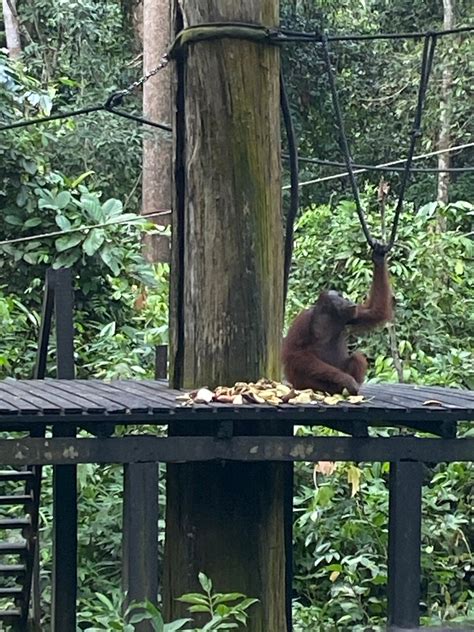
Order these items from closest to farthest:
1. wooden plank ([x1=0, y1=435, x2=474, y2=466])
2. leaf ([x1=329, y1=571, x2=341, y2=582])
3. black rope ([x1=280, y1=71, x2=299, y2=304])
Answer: wooden plank ([x1=0, y1=435, x2=474, y2=466])
black rope ([x1=280, y1=71, x2=299, y2=304])
leaf ([x1=329, y1=571, x2=341, y2=582])

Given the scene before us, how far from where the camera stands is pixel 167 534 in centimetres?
450

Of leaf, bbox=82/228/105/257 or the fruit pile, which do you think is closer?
the fruit pile

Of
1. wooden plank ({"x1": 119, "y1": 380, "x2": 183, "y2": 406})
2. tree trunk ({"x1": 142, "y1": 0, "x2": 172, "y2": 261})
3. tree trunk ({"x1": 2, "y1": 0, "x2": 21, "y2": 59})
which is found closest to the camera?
wooden plank ({"x1": 119, "y1": 380, "x2": 183, "y2": 406})

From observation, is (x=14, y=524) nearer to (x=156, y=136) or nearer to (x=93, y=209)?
(x=93, y=209)

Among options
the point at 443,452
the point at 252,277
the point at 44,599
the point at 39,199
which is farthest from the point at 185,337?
the point at 39,199

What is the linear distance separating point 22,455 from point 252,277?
43.7 inches

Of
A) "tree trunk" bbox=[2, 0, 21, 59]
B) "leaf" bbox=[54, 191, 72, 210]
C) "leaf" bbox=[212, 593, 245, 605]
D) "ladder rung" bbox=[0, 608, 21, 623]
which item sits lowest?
"ladder rung" bbox=[0, 608, 21, 623]

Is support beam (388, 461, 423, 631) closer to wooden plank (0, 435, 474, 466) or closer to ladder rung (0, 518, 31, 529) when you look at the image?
wooden plank (0, 435, 474, 466)

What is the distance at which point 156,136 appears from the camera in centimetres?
1194

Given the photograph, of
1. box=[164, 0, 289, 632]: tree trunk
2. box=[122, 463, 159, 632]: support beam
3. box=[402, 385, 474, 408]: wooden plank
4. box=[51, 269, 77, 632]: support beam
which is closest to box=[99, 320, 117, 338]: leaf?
box=[51, 269, 77, 632]: support beam

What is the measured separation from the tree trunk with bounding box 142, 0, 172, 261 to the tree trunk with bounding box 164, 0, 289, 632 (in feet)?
23.7

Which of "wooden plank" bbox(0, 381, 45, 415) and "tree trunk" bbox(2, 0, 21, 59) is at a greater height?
"tree trunk" bbox(2, 0, 21, 59)

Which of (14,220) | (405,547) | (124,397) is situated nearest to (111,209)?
(14,220)

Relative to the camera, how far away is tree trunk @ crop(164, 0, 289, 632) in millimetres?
4383
